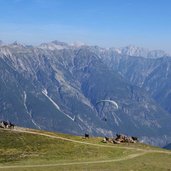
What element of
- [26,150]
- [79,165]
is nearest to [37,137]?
[26,150]

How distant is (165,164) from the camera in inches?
3979

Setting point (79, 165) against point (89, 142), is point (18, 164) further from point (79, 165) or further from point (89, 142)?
point (89, 142)

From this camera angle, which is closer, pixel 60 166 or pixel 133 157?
pixel 60 166

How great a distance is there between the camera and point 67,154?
4318 inches

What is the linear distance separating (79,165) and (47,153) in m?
16.5

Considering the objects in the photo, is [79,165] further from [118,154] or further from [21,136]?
[21,136]

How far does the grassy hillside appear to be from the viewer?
94412 mm

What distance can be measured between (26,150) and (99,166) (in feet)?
82.9

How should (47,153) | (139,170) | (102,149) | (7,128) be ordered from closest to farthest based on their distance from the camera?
1. (139,170)
2. (47,153)
3. (102,149)
4. (7,128)

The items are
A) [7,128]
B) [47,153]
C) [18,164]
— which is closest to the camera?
[18,164]

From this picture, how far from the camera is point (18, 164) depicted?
95312mm

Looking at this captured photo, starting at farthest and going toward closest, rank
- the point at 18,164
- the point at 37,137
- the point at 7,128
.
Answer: the point at 7,128, the point at 37,137, the point at 18,164

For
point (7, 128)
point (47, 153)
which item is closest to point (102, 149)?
point (47, 153)

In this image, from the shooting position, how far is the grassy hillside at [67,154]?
94.4 metres
